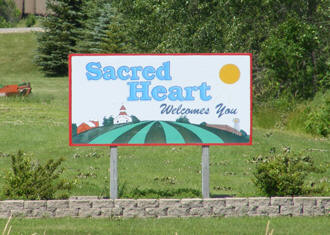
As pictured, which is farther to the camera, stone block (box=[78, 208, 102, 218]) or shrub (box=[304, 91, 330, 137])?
shrub (box=[304, 91, 330, 137])

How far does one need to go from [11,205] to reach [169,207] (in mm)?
3295

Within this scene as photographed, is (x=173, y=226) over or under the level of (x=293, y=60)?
under

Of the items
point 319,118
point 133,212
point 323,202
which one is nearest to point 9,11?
point 319,118

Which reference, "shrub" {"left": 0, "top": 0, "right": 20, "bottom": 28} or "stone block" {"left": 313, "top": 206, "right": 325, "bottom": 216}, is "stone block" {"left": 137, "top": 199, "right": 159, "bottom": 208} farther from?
"shrub" {"left": 0, "top": 0, "right": 20, "bottom": 28}

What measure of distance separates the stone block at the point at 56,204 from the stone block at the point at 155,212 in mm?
1705

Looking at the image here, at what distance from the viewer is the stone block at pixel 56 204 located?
12148mm

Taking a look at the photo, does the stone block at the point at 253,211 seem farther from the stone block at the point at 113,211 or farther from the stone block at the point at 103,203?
the stone block at the point at 103,203

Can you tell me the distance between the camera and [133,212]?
12.3 meters

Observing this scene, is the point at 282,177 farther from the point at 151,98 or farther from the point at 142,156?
the point at 142,156

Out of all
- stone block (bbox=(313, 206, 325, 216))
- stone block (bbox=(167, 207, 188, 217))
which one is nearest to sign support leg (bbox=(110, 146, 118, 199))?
stone block (bbox=(167, 207, 188, 217))

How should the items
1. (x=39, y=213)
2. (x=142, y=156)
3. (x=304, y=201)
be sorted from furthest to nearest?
(x=142, y=156)
(x=304, y=201)
(x=39, y=213)

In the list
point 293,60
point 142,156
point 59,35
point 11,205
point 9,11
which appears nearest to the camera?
point 11,205

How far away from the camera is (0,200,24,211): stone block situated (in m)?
12.0

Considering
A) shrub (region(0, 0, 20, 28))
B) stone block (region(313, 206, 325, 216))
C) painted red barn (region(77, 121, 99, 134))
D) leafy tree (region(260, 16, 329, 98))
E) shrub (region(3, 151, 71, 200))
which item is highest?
shrub (region(0, 0, 20, 28))
